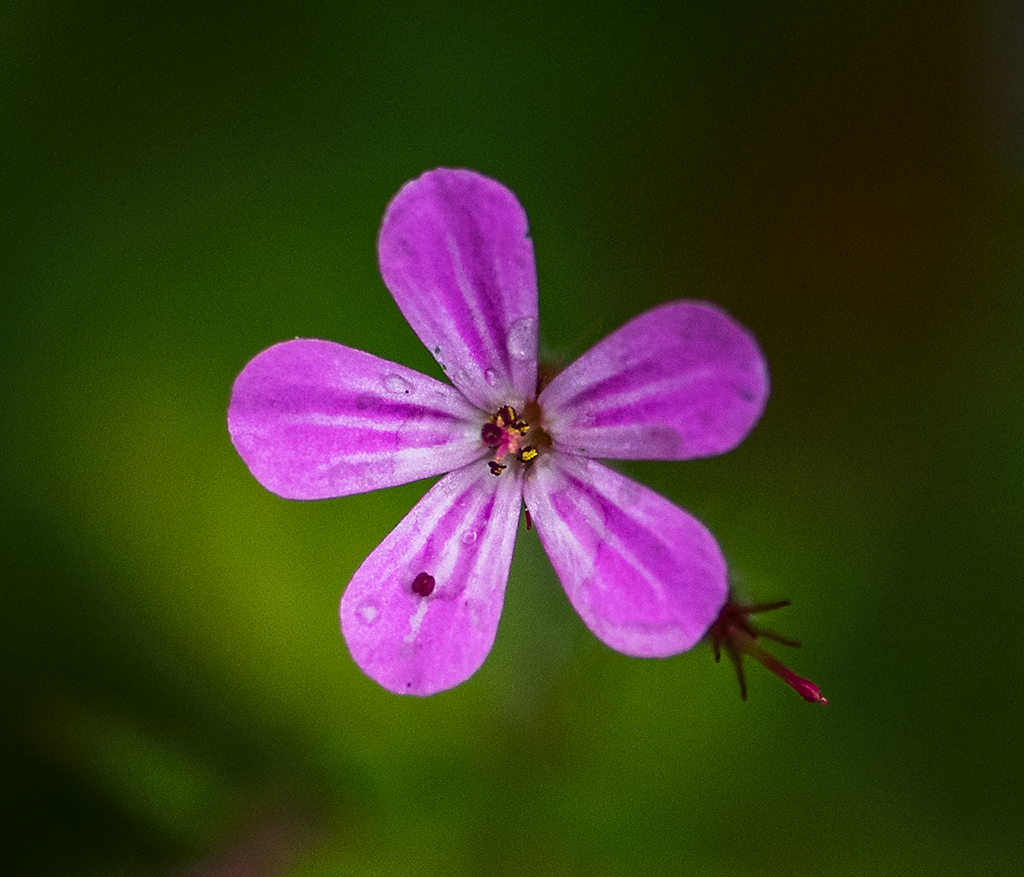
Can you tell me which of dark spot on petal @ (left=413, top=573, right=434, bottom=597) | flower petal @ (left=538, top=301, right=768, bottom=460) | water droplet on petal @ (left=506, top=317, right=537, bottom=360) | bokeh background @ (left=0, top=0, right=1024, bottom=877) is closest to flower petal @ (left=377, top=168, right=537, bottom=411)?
water droplet on petal @ (left=506, top=317, right=537, bottom=360)

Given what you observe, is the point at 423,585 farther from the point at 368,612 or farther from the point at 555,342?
the point at 555,342

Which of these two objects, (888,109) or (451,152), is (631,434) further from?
(888,109)

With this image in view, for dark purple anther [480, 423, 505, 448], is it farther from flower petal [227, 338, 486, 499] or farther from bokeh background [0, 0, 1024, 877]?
bokeh background [0, 0, 1024, 877]

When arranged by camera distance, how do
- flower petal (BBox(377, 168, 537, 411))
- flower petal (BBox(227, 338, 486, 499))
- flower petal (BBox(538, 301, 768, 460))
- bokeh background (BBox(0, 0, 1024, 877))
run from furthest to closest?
1. bokeh background (BBox(0, 0, 1024, 877))
2. flower petal (BBox(227, 338, 486, 499))
3. flower petal (BBox(377, 168, 537, 411))
4. flower petal (BBox(538, 301, 768, 460))

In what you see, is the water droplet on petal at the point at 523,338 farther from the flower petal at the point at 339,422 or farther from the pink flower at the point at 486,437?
the flower petal at the point at 339,422

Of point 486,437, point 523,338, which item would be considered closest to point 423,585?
point 486,437
